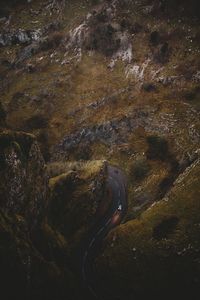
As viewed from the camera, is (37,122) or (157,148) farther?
(37,122)

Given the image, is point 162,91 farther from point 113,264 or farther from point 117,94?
point 113,264

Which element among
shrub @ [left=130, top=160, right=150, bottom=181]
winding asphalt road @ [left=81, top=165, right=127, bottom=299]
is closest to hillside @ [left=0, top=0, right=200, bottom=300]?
shrub @ [left=130, top=160, right=150, bottom=181]

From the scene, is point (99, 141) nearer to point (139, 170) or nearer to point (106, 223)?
point (139, 170)

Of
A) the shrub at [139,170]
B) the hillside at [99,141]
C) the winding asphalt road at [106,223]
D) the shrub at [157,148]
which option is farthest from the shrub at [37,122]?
the shrub at [157,148]

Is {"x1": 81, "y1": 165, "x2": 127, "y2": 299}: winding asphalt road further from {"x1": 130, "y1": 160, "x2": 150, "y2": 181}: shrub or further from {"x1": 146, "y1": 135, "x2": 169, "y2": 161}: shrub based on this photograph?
{"x1": 146, "y1": 135, "x2": 169, "y2": 161}: shrub

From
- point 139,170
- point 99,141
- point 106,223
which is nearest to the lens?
point 106,223

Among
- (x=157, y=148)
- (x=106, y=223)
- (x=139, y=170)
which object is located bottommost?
(x=106, y=223)

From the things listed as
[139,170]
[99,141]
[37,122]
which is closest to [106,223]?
[139,170]
